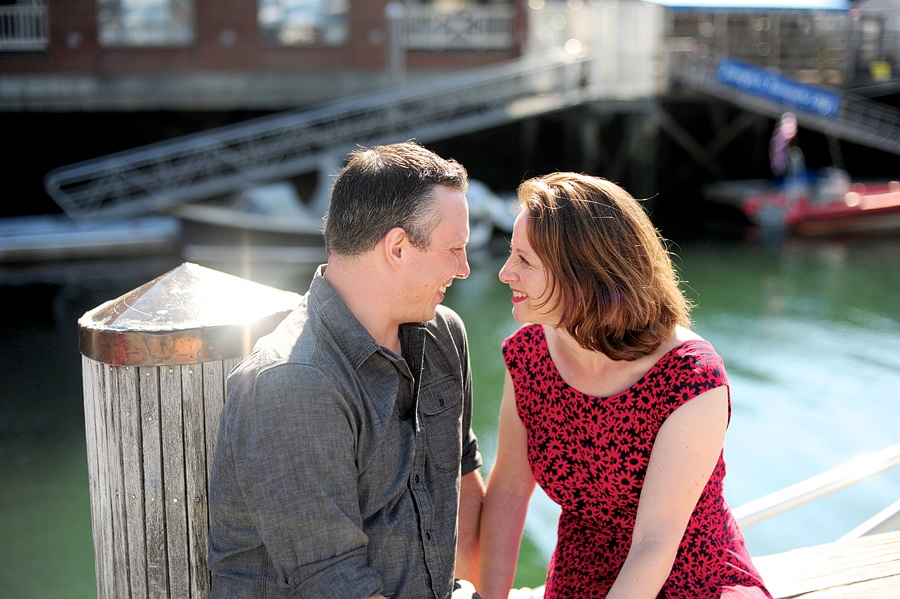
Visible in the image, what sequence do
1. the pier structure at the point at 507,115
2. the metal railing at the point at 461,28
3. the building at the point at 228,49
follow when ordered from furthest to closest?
1. the metal railing at the point at 461,28
2. the building at the point at 228,49
3. the pier structure at the point at 507,115

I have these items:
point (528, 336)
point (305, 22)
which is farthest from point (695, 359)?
point (305, 22)

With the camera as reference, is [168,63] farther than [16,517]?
Yes

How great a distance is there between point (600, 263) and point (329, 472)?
0.68 m

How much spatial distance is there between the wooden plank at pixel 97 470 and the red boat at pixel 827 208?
1309cm

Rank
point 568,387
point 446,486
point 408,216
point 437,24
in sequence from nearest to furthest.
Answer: point 408,216 < point 446,486 < point 568,387 < point 437,24

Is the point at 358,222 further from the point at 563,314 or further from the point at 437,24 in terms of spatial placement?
the point at 437,24

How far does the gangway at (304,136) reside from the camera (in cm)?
1227

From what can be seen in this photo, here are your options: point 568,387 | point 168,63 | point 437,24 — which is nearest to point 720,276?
point 437,24

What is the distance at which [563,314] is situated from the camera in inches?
66.0

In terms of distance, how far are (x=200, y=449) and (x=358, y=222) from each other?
1.67 feet

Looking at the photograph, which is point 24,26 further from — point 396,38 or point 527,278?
point 527,278

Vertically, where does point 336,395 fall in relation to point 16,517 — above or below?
above

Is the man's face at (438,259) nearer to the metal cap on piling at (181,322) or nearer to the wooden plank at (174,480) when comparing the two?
the metal cap on piling at (181,322)

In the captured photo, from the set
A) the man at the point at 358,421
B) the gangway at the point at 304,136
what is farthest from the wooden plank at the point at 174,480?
the gangway at the point at 304,136
